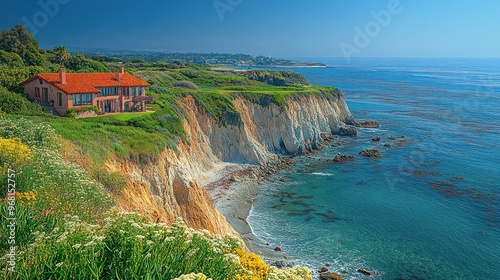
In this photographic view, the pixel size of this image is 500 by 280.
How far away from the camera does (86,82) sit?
3862 cm

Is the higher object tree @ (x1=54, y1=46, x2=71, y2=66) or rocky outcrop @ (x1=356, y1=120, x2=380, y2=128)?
tree @ (x1=54, y1=46, x2=71, y2=66)

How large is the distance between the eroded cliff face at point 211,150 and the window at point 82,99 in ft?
31.5

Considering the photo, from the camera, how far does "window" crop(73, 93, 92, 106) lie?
3577 centimetres

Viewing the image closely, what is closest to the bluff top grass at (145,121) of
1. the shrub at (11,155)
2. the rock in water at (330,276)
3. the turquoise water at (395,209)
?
the shrub at (11,155)

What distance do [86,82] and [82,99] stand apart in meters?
2.90

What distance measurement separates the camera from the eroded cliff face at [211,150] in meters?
24.8

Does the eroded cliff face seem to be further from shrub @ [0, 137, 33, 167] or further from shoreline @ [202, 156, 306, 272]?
shrub @ [0, 137, 33, 167]

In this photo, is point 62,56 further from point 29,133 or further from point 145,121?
point 29,133

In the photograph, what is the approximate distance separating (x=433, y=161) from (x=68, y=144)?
155 ft

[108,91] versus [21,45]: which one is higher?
[21,45]

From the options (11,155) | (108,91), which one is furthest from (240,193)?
(11,155)

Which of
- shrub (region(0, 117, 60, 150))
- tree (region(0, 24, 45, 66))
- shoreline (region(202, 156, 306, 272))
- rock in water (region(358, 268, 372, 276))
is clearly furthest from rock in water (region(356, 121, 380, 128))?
shrub (region(0, 117, 60, 150))

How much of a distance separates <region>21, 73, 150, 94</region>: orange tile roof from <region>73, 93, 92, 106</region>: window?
1.43 feet

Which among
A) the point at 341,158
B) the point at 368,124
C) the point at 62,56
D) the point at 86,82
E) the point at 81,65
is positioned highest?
the point at 62,56
